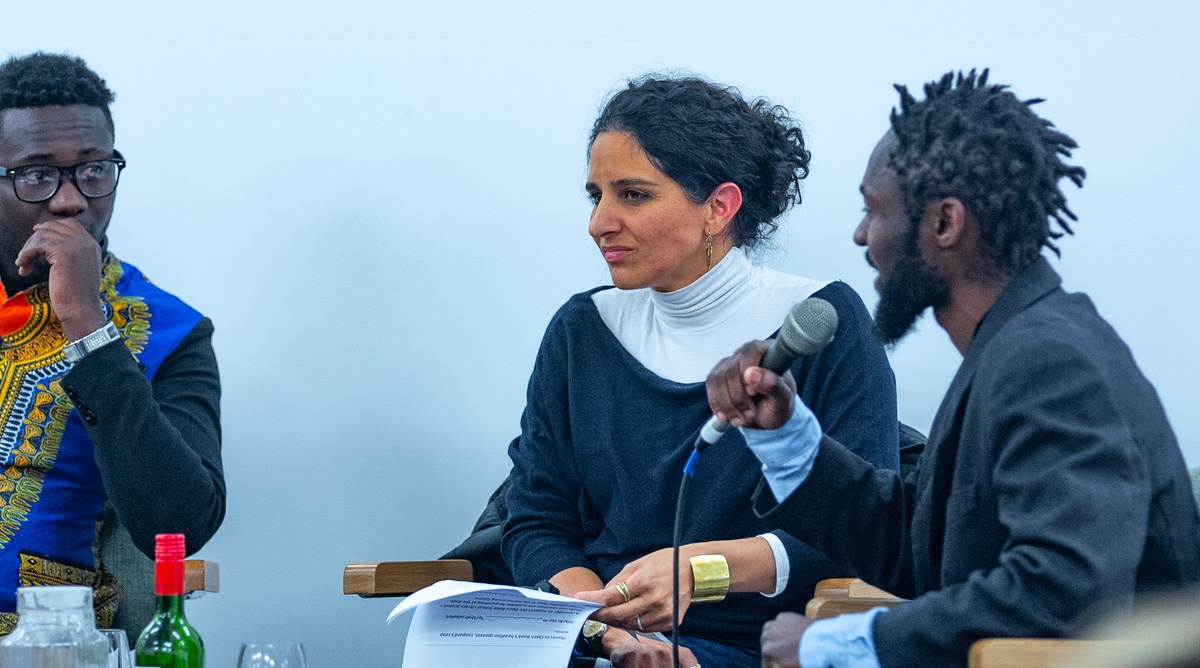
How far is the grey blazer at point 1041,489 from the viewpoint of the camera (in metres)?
1.17

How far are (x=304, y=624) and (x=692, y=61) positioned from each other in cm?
148

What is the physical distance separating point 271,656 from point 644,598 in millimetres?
599

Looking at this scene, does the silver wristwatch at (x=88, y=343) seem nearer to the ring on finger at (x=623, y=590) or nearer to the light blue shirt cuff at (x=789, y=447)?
the ring on finger at (x=623, y=590)

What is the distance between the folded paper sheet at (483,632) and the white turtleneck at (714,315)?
0.59m

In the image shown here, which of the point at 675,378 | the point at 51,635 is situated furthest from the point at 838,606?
the point at 51,635

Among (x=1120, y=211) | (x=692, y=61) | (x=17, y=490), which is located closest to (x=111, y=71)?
(x=17, y=490)

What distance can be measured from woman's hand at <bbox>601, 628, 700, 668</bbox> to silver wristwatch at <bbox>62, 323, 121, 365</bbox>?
970 mm

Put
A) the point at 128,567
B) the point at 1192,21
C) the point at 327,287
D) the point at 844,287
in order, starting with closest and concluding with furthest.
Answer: the point at 844,287
the point at 128,567
the point at 1192,21
the point at 327,287

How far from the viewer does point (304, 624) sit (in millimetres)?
2768

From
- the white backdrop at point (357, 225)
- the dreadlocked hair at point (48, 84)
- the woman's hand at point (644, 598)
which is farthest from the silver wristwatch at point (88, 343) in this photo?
the woman's hand at point (644, 598)

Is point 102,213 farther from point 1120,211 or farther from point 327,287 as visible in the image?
point 1120,211

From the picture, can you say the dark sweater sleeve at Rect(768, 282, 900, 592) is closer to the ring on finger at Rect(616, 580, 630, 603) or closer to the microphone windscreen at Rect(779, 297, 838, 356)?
the ring on finger at Rect(616, 580, 630, 603)

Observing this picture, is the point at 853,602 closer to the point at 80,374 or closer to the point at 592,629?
the point at 592,629

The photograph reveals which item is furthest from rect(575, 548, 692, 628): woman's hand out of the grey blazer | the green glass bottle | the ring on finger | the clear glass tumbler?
the clear glass tumbler
